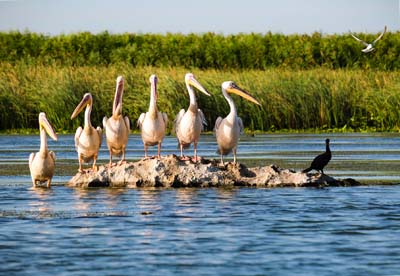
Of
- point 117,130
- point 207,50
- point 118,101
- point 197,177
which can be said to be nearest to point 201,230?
point 197,177

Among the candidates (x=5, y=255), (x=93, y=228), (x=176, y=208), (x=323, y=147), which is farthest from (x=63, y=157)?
(x=5, y=255)

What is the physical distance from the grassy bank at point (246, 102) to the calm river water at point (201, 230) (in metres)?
10.3

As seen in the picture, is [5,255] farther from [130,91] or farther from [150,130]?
[130,91]

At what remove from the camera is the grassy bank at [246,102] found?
86.2 feet

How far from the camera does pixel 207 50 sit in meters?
47.1

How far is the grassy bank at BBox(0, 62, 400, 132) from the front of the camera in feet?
86.2

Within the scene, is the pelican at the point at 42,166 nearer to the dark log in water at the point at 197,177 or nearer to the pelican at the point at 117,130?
the dark log in water at the point at 197,177

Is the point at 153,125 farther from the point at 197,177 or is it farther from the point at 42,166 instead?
the point at 42,166

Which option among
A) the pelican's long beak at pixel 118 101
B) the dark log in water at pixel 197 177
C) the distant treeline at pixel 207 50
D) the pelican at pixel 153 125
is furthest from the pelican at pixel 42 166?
the distant treeline at pixel 207 50

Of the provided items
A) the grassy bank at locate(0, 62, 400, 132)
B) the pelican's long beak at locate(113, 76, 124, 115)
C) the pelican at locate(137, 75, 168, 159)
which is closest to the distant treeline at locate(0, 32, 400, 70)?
the grassy bank at locate(0, 62, 400, 132)

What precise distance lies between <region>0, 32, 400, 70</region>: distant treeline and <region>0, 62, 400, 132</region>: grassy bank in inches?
686

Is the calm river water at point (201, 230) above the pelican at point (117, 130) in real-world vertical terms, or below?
below

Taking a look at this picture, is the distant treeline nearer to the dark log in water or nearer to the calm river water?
the calm river water

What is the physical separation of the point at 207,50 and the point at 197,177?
1324 inches
